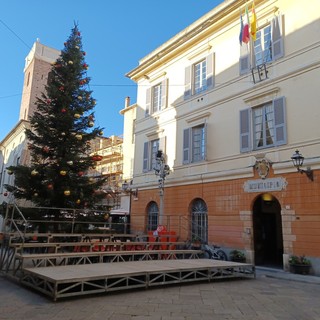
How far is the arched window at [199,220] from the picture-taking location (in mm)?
14508

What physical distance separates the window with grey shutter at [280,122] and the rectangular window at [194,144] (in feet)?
12.4

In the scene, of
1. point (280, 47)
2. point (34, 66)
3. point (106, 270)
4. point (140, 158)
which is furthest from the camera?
point (34, 66)

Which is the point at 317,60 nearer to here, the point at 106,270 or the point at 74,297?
the point at 106,270

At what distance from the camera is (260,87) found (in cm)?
1302

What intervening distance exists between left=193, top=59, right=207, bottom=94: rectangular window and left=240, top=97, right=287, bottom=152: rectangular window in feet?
10.5

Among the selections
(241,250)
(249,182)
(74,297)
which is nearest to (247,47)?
(249,182)

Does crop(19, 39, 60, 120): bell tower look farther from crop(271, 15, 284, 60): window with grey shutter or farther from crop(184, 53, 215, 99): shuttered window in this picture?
crop(271, 15, 284, 60): window with grey shutter

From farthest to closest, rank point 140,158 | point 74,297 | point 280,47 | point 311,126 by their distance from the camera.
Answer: point 140,158
point 280,47
point 311,126
point 74,297

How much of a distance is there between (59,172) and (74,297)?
5814 mm

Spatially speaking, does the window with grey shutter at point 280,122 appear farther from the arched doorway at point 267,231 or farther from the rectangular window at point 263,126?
the arched doorway at point 267,231

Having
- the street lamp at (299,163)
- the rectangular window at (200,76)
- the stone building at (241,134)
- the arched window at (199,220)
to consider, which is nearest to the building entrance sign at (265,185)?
the stone building at (241,134)

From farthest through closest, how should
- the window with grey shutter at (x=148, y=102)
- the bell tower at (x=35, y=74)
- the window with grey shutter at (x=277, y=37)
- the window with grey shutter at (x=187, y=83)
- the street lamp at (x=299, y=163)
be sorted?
the bell tower at (x=35, y=74)
the window with grey shutter at (x=148, y=102)
the window with grey shutter at (x=187, y=83)
the window with grey shutter at (x=277, y=37)
the street lamp at (x=299, y=163)

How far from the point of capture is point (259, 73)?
1307cm

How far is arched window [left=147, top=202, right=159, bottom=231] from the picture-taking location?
57.2 feet
